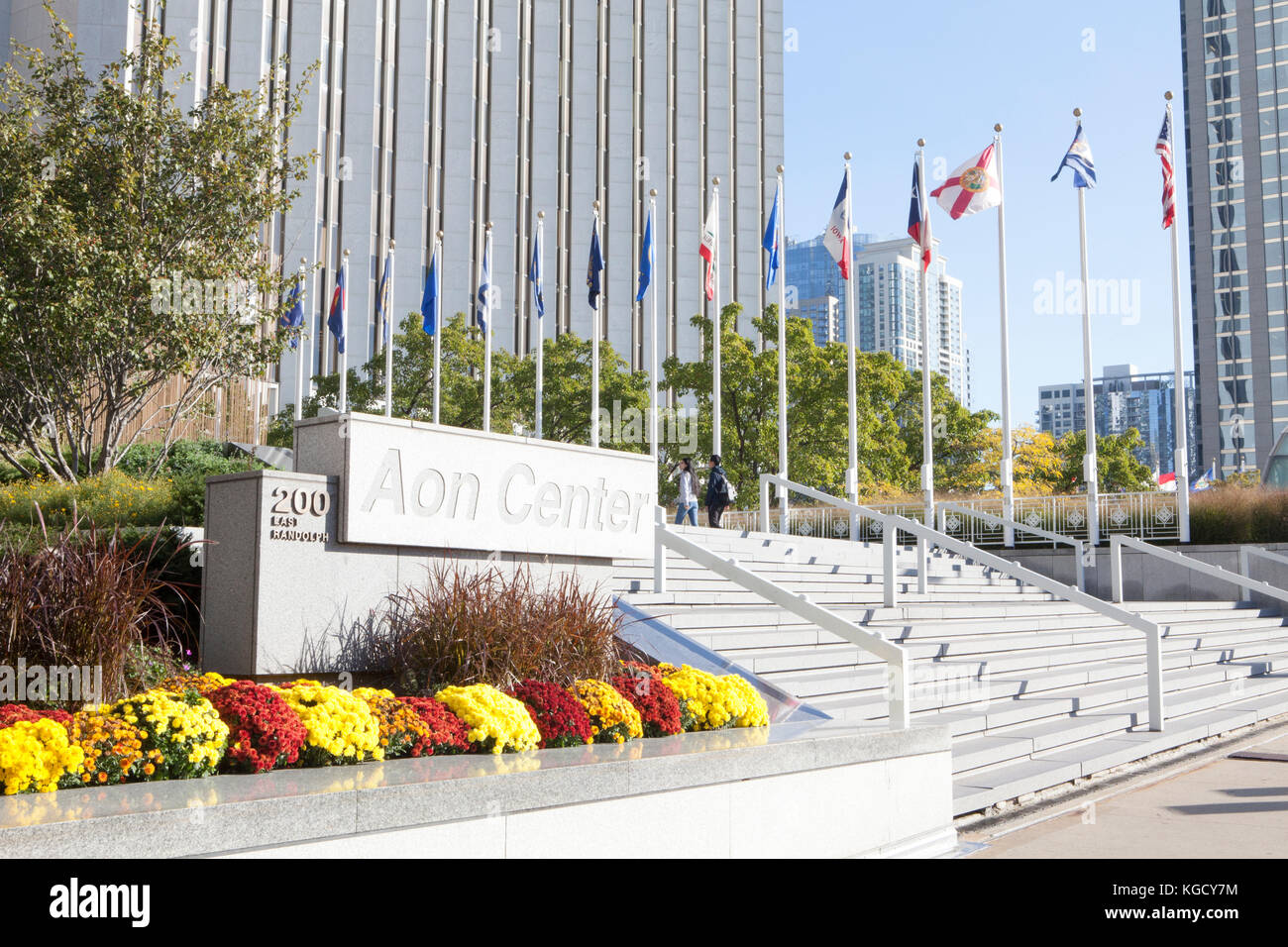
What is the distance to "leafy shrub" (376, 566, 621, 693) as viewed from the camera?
7.60m

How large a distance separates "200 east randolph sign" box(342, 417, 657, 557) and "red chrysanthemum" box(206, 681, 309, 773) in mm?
2854

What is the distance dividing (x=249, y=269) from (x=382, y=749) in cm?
1528

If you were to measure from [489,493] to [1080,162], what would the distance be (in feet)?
62.0

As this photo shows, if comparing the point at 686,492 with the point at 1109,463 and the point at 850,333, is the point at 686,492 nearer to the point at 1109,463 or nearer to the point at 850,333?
the point at 850,333

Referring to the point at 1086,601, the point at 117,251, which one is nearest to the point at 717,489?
the point at 1086,601

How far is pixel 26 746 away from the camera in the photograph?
4566 mm

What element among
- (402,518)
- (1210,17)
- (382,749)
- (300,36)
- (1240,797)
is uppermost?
(1210,17)

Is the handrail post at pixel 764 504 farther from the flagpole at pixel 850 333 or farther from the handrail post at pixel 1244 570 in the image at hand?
the handrail post at pixel 1244 570

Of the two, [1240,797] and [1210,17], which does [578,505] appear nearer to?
[1240,797]

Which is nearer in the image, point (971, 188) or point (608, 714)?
point (608, 714)

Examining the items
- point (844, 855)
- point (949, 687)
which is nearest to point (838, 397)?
point (949, 687)

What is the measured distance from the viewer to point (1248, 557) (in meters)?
23.8

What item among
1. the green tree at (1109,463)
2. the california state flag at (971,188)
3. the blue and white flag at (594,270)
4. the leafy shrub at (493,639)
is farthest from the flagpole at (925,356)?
the green tree at (1109,463)
